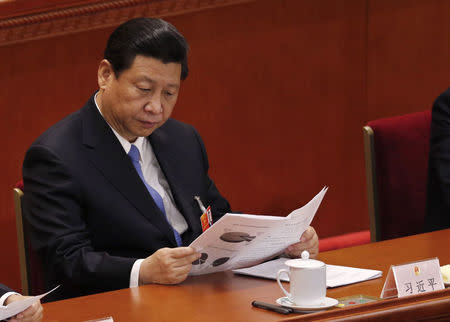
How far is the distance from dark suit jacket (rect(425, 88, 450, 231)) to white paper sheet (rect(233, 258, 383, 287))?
737 millimetres

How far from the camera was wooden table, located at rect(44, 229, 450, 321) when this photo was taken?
1.80 m

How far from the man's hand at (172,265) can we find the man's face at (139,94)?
1.54 ft

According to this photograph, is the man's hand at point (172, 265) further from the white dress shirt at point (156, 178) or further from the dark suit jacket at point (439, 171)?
the dark suit jacket at point (439, 171)

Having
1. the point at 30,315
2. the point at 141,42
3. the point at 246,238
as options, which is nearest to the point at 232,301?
the point at 246,238

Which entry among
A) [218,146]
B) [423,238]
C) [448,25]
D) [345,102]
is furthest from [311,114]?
[423,238]

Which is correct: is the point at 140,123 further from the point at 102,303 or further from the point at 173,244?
the point at 102,303

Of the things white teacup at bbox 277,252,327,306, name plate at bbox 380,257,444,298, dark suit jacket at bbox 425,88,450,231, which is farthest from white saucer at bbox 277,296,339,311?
dark suit jacket at bbox 425,88,450,231

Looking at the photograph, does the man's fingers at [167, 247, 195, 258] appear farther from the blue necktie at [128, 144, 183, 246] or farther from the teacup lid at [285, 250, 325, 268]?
the blue necktie at [128, 144, 183, 246]

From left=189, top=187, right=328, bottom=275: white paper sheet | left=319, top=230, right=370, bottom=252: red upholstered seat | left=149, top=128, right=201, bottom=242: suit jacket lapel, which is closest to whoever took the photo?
left=189, top=187, right=328, bottom=275: white paper sheet

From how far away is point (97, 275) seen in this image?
233 centimetres

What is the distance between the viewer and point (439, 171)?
294cm

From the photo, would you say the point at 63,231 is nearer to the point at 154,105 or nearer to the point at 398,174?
the point at 154,105

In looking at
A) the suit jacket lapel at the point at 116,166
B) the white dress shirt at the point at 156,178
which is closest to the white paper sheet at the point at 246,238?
the suit jacket lapel at the point at 116,166

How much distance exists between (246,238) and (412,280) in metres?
0.43
